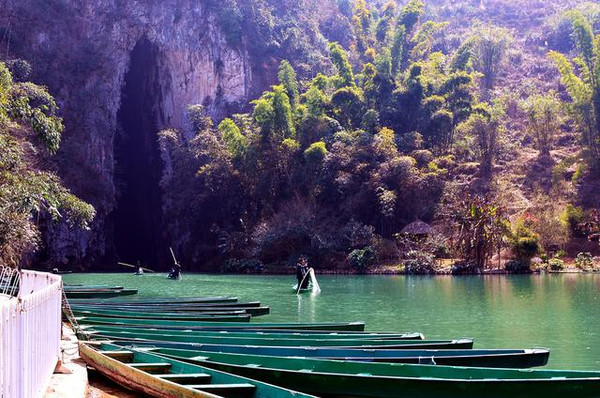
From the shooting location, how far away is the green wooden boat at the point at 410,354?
7.73 meters

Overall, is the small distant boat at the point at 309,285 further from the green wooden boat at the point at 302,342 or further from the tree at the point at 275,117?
the tree at the point at 275,117

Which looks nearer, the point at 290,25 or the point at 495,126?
the point at 495,126

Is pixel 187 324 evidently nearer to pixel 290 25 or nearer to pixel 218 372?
pixel 218 372

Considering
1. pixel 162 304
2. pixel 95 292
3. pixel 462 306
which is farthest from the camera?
pixel 95 292

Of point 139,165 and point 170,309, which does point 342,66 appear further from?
point 170,309

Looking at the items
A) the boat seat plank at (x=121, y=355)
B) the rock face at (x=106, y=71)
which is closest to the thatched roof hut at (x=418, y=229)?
the rock face at (x=106, y=71)

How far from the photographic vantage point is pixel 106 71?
2003 inches

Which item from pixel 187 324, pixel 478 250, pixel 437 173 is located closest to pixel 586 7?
pixel 437 173

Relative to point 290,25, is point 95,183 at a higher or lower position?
lower

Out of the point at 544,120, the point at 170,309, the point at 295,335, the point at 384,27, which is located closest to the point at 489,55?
the point at 384,27

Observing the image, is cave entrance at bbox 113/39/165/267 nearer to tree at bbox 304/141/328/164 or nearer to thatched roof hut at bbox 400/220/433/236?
tree at bbox 304/141/328/164

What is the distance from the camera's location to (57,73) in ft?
161

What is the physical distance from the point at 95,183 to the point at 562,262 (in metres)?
30.6

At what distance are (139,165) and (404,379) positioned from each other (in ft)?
163
